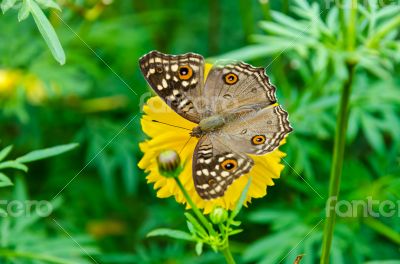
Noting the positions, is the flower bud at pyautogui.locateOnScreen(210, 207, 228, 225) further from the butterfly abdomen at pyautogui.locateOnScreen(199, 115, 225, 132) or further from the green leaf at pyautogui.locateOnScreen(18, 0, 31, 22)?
the green leaf at pyautogui.locateOnScreen(18, 0, 31, 22)

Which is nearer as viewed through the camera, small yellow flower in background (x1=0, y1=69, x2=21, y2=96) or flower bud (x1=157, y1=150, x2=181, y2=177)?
flower bud (x1=157, y1=150, x2=181, y2=177)

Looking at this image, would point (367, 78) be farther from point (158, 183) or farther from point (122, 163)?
point (158, 183)

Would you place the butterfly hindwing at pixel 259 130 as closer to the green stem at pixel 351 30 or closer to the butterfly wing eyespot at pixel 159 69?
the butterfly wing eyespot at pixel 159 69

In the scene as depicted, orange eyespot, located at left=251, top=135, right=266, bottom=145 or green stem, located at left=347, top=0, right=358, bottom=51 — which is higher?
green stem, located at left=347, top=0, right=358, bottom=51

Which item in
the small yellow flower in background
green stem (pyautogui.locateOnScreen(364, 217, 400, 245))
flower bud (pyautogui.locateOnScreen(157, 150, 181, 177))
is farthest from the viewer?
the small yellow flower in background

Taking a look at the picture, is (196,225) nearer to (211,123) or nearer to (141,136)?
(211,123)

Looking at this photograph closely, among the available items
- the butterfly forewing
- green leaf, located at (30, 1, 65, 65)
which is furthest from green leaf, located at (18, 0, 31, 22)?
the butterfly forewing

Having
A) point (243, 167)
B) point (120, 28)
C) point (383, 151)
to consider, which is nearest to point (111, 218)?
point (120, 28)
